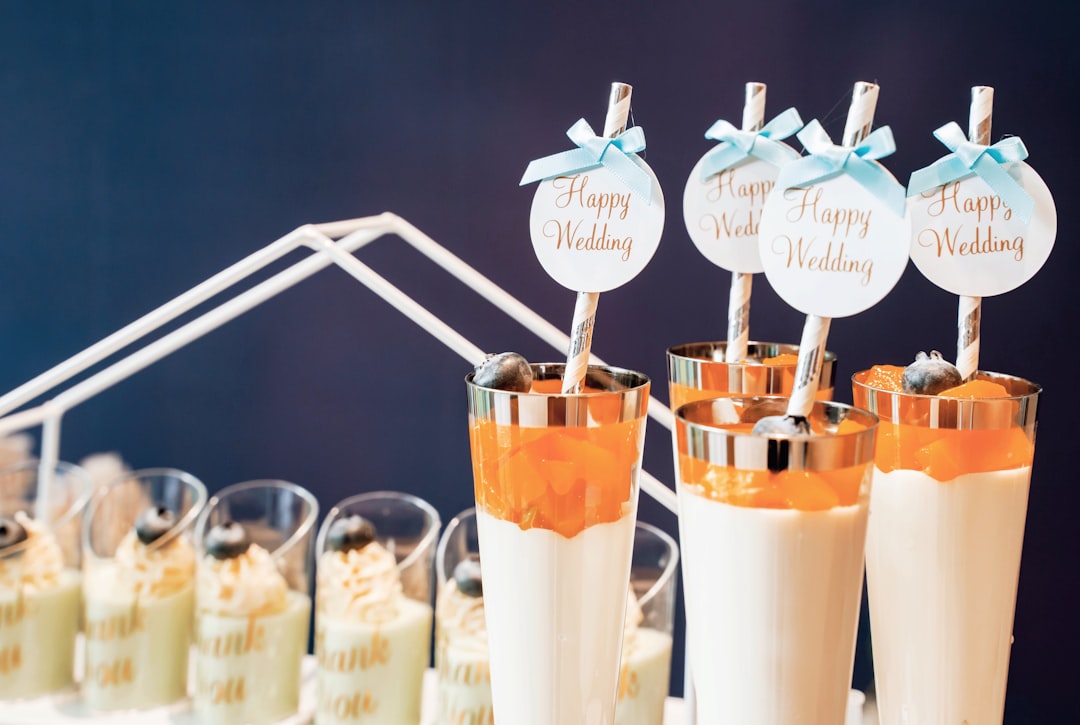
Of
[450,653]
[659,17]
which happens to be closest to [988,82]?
[659,17]

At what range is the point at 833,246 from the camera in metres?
0.83

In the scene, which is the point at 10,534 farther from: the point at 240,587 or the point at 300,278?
the point at 300,278

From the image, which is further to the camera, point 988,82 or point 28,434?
point 28,434

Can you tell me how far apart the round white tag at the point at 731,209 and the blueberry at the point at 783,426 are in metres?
0.29

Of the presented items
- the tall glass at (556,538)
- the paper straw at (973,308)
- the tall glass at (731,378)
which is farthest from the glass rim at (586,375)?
the paper straw at (973,308)

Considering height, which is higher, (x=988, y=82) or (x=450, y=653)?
(x=988, y=82)

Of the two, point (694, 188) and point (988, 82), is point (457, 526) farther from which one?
point (988, 82)

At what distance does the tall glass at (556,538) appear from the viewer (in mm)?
852

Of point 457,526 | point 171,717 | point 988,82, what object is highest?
point 988,82

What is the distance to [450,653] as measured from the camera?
1283mm

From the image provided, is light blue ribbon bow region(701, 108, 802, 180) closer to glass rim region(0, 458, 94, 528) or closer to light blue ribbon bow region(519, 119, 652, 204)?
light blue ribbon bow region(519, 119, 652, 204)

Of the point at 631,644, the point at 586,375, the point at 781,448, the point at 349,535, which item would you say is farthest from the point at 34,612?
the point at 781,448

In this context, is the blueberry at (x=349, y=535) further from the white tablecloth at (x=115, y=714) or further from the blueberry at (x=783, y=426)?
the blueberry at (x=783, y=426)

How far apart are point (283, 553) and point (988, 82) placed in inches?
52.5
